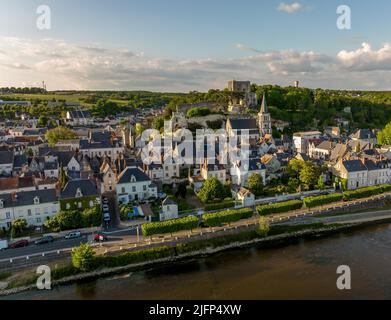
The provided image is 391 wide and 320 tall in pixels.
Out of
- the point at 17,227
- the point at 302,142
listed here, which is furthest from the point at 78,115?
the point at 17,227

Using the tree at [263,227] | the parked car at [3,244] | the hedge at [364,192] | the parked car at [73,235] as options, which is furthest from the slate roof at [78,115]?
the hedge at [364,192]

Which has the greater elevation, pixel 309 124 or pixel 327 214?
pixel 309 124

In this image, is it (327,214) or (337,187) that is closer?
(327,214)

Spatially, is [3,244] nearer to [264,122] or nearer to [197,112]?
[197,112]

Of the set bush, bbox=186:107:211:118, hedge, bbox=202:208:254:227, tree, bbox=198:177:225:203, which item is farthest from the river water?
bush, bbox=186:107:211:118

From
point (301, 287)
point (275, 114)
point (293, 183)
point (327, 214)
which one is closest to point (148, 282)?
point (301, 287)
